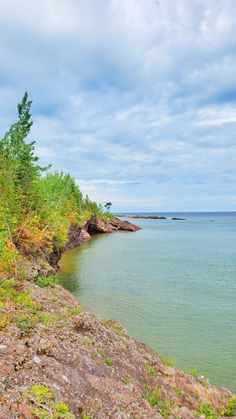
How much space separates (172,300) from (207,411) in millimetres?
18058

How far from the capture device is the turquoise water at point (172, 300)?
65.3 ft

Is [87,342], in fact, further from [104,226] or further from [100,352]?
[104,226]

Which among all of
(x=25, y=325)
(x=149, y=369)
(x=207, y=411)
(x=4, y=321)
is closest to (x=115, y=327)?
(x=149, y=369)

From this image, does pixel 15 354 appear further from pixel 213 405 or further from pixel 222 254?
pixel 222 254

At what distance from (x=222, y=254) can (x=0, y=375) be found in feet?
186

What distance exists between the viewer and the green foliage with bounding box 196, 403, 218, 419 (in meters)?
12.1

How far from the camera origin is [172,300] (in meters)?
30.5

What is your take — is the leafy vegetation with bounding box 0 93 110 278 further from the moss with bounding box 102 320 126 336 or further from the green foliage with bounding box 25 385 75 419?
the green foliage with bounding box 25 385 75 419

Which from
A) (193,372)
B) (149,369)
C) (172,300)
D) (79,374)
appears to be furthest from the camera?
(172,300)

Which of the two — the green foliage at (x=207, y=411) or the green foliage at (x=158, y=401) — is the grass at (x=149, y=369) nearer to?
the green foliage at (x=158, y=401)

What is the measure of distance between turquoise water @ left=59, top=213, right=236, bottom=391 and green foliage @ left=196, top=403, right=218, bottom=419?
3.94 meters

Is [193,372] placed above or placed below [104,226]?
below

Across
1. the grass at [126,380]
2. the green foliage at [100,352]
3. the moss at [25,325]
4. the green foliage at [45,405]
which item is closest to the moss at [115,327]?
the green foliage at [100,352]

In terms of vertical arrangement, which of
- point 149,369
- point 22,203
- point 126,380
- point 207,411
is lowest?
point 207,411
